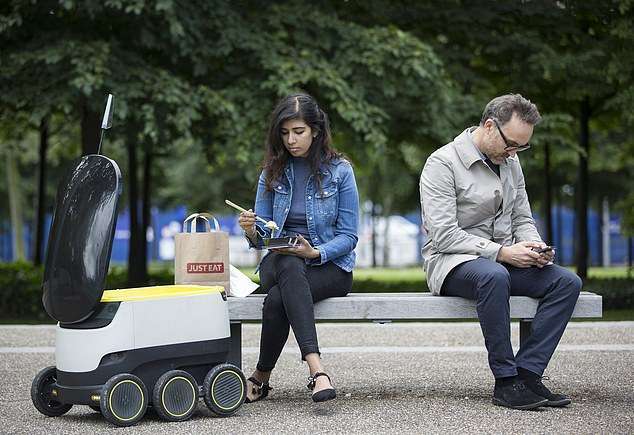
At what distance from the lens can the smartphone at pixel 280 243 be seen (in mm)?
5812

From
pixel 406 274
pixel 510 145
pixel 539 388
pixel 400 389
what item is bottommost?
pixel 406 274

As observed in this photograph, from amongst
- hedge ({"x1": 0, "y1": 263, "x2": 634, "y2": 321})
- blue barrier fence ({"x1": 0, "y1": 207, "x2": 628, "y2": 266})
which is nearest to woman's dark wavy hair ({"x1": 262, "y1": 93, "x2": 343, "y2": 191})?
hedge ({"x1": 0, "y1": 263, "x2": 634, "y2": 321})

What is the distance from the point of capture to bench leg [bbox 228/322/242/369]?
242 inches

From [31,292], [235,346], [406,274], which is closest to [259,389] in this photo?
[235,346]

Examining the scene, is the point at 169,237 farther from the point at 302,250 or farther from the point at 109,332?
the point at 109,332

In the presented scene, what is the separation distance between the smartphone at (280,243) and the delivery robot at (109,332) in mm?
388

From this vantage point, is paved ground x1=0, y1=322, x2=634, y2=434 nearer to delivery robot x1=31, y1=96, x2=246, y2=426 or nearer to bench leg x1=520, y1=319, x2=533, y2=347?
delivery robot x1=31, y1=96, x2=246, y2=426

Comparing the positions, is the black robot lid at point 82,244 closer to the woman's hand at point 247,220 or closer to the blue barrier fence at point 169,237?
the woman's hand at point 247,220

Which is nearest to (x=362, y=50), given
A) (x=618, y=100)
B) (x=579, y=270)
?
(x=618, y=100)

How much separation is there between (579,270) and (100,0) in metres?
9.50

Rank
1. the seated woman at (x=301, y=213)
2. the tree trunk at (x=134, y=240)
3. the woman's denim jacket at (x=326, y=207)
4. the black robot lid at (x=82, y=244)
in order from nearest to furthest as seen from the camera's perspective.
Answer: the black robot lid at (x=82, y=244) < the seated woman at (x=301, y=213) < the woman's denim jacket at (x=326, y=207) < the tree trunk at (x=134, y=240)

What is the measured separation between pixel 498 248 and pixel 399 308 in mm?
619

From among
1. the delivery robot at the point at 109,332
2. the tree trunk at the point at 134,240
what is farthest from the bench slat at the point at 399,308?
the tree trunk at the point at 134,240

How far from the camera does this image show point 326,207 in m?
6.14
